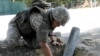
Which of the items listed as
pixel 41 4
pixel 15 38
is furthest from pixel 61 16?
pixel 15 38

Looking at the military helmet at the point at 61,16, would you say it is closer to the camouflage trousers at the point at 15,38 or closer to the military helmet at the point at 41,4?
the military helmet at the point at 41,4

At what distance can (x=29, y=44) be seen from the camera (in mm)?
4211

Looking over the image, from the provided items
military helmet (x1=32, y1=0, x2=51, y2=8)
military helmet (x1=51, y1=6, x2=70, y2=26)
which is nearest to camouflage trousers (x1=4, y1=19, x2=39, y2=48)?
military helmet (x1=32, y1=0, x2=51, y2=8)

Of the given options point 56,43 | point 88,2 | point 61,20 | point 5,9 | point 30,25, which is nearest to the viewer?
point 61,20

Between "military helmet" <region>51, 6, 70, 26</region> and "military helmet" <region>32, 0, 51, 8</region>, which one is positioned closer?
"military helmet" <region>51, 6, 70, 26</region>

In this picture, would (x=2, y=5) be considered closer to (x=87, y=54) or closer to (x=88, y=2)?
(x=88, y=2)

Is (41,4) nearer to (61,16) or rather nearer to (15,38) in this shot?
(15,38)

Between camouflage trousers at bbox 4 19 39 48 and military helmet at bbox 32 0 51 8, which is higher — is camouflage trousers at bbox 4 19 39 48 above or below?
below

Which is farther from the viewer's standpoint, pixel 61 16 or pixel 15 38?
pixel 15 38

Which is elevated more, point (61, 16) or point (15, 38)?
point (61, 16)

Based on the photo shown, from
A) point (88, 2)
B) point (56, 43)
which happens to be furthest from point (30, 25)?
point (88, 2)

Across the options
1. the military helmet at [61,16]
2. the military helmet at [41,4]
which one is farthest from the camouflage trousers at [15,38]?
the military helmet at [61,16]

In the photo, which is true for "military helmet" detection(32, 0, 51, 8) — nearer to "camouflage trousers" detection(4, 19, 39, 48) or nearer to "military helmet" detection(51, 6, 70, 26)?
"camouflage trousers" detection(4, 19, 39, 48)

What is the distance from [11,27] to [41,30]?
1.11 metres
